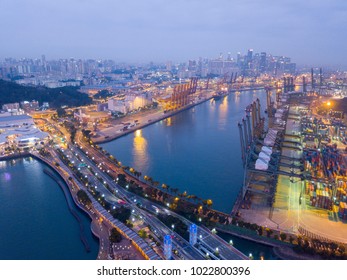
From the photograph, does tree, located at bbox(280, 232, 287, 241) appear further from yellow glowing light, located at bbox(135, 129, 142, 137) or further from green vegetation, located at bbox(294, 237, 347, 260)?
yellow glowing light, located at bbox(135, 129, 142, 137)

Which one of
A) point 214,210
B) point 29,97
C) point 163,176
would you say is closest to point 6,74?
point 29,97

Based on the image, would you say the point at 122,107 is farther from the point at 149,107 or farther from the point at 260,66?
the point at 260,66

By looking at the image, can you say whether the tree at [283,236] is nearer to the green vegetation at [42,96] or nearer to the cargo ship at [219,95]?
the green vegetation at [42,96]

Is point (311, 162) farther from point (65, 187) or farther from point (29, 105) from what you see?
point (29, 105)

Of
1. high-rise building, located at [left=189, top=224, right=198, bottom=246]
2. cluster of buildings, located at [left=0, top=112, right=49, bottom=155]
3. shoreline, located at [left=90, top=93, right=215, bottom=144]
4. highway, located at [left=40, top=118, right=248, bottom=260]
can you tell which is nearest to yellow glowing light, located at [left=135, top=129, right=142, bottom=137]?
shoreline, located at [left=90, top=93, right=215, bottom=144]

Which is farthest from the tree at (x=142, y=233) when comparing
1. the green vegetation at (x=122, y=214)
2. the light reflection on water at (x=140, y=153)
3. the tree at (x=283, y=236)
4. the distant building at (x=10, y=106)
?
the distant building at (x=10, y=106)
